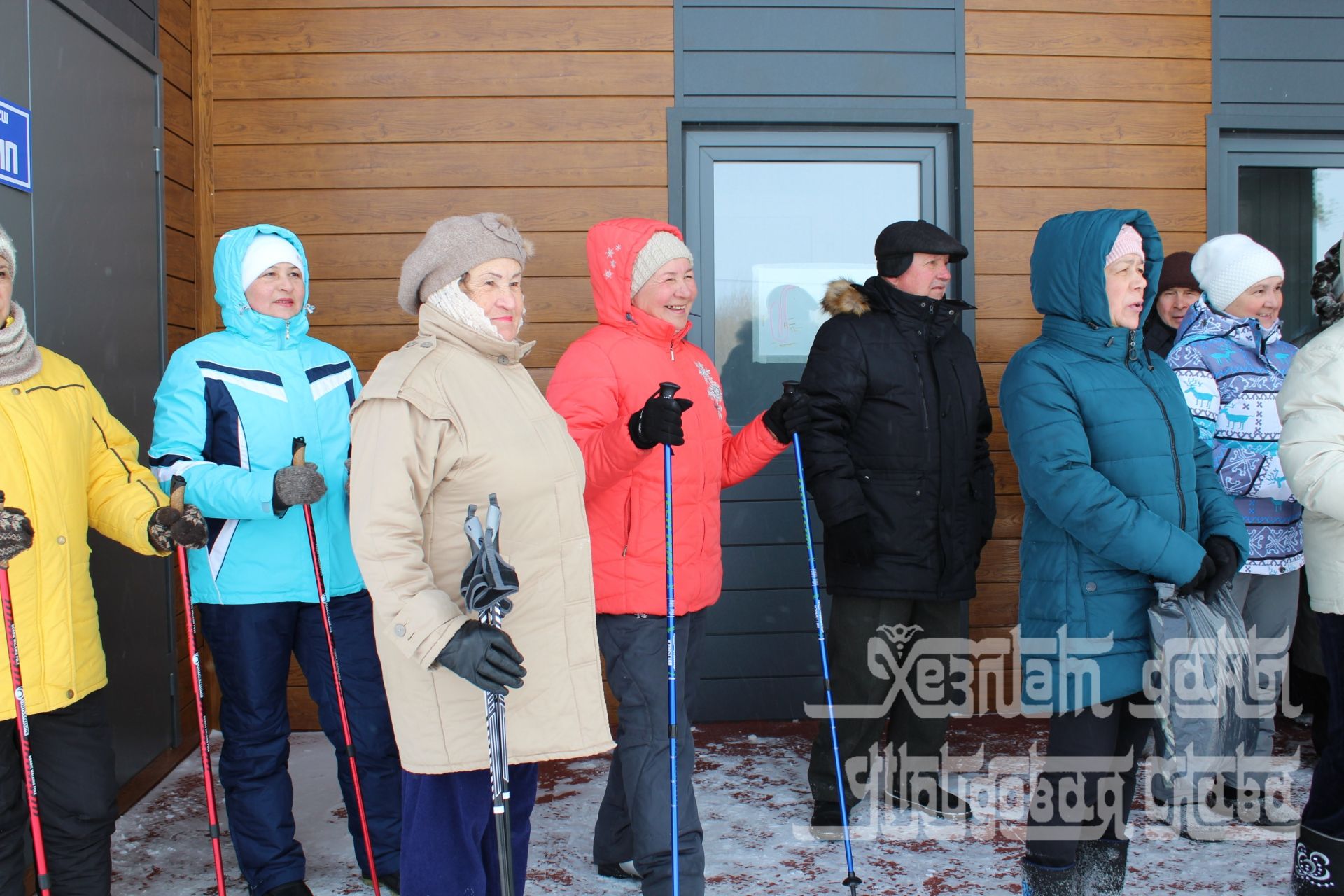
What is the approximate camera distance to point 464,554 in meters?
1.99

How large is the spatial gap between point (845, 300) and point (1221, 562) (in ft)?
4.08

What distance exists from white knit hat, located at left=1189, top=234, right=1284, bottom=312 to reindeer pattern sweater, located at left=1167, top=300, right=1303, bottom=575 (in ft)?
0.21

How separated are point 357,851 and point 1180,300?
10.2ft

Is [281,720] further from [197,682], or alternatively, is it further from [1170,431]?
[1170,431]

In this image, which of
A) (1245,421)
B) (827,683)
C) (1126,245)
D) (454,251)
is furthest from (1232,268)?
(454,251)

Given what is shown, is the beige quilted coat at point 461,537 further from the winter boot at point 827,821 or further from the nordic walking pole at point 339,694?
the winter boot at point 827,821

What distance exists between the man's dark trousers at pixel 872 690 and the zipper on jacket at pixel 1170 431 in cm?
89

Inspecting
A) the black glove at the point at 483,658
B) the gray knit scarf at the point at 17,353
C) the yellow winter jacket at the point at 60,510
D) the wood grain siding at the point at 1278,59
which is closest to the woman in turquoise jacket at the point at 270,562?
the yellow winter jacket at the point at 60,510

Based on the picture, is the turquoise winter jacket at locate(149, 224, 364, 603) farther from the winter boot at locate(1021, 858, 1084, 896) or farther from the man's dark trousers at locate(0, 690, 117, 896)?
the winter boot at locate(1021, 858, 1084, 896)

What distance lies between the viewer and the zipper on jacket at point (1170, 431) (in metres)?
2.44

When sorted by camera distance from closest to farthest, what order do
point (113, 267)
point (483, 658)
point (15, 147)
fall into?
point (483, 658), point (15, 147), point (113, 267)

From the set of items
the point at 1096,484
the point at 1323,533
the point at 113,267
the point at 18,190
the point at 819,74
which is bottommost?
the point at 1323,533

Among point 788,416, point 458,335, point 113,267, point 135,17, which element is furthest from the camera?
point 135,17

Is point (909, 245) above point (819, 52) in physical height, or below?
below
